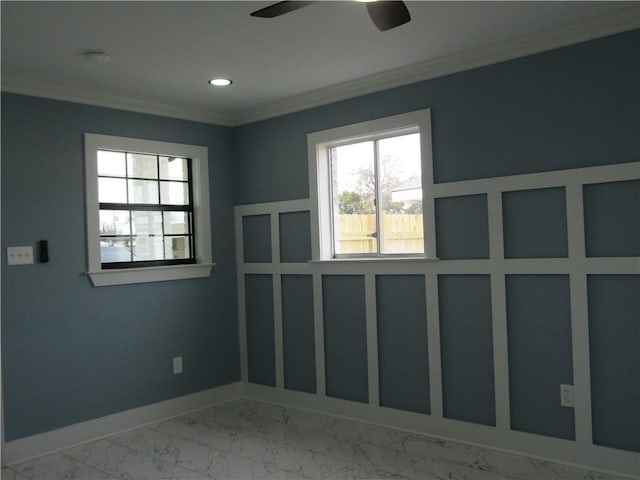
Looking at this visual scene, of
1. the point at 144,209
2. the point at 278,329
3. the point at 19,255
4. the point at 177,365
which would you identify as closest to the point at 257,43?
the point at 144,209

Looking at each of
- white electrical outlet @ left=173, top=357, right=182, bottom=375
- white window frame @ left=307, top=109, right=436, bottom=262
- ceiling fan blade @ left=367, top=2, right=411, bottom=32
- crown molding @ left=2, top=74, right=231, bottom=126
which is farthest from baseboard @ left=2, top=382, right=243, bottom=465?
ceiling fan blade @ left=367, top=2, right=411, bottom=32

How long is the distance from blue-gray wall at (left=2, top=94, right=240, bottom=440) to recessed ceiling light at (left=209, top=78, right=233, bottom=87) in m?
0.74

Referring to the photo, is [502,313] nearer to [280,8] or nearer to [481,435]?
[481,435]

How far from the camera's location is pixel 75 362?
12.6 feet

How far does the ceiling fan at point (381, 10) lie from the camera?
7.19 feet

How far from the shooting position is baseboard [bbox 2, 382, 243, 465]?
3533 millimetres

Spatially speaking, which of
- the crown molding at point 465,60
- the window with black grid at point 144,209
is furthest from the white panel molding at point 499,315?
the window with black grid at point 144,209

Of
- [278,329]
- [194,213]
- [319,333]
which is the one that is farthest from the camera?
[194,213]

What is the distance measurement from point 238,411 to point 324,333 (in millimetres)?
932

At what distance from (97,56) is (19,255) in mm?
1359

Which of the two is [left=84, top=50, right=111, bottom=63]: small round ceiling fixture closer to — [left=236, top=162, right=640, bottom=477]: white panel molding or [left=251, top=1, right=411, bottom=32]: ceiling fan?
[left=251, top=1, right=411, bottom=32]: ceiling fan

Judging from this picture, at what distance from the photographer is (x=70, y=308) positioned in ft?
12.5

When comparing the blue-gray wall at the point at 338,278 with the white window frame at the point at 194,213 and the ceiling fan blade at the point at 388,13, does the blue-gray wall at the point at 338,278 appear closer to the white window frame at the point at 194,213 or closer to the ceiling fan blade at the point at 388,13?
the white window frame at the point at 194,213

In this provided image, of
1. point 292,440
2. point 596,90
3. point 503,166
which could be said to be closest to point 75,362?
point 292,440
